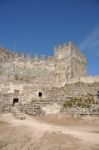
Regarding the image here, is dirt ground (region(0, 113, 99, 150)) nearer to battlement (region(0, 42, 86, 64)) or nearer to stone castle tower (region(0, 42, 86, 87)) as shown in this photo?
stone castle tower (region(0, 42, 86, 87))

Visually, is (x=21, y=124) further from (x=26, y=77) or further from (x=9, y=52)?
(x=9, y=52)

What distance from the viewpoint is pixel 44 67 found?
141 ft

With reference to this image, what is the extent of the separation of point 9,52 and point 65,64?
11.0m

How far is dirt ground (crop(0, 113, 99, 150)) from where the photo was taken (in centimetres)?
1736

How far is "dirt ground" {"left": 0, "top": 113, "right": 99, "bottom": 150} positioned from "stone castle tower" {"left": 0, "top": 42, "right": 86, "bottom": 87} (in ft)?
55.3

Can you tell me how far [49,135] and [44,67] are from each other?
2465 cm

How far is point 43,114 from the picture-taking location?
2770cm

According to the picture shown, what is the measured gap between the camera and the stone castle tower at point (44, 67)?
4166 cm

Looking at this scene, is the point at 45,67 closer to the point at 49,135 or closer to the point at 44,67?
the point at 44,67

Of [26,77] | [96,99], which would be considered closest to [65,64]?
[26,77]

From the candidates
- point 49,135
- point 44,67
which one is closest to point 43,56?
point 44,67

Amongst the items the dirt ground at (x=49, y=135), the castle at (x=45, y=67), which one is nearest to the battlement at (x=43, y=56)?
the castle at (x=45, y=67)

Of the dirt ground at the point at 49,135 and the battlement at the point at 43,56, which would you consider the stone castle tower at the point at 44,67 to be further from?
the dirt ground at the point at 49,135

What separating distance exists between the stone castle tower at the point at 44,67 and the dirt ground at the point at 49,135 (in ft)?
55.3
